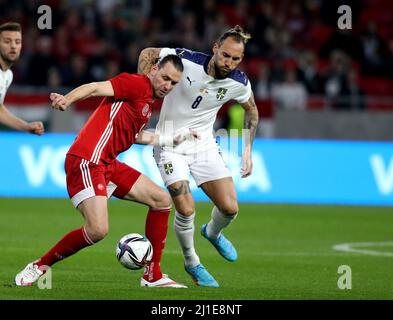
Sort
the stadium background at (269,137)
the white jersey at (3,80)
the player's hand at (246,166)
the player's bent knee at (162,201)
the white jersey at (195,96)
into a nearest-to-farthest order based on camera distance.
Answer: the player's bent knee at (162,201)
the white jersey at (195,96)
the player's hand at (246,166)
the white jersey at (3,80)
the stadium background at (269,137)

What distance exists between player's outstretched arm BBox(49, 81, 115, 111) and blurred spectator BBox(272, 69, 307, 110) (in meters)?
13.7

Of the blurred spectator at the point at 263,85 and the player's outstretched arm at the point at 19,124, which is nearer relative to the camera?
the player's outstretched arm at the point at 19,124

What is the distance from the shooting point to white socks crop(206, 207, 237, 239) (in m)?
10.3

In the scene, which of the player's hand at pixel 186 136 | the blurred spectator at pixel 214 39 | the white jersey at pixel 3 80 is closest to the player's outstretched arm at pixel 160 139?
the player's hand at pixel 186 136

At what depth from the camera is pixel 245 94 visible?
10.2 metres

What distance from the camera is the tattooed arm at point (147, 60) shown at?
955 centimetres

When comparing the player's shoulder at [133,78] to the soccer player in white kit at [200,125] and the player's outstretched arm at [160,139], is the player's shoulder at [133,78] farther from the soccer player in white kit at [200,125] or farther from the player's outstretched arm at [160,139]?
the soccer player in white kit at [200,125]

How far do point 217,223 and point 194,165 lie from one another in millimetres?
663

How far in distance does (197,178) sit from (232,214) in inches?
19.2

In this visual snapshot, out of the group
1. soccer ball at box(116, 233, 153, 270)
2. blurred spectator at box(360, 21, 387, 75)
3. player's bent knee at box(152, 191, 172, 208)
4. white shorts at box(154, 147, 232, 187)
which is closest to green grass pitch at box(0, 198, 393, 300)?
soccer ball at box(116, 233, 153, 270)

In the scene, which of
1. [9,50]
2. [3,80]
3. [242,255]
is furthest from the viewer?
[242,255]

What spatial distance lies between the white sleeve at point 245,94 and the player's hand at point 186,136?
1.84 ft

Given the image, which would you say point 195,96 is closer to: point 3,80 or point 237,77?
point 237,77

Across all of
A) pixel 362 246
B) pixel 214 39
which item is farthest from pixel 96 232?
pixel 214 39
